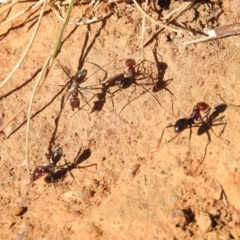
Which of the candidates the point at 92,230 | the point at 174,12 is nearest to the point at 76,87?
the point at 174,12

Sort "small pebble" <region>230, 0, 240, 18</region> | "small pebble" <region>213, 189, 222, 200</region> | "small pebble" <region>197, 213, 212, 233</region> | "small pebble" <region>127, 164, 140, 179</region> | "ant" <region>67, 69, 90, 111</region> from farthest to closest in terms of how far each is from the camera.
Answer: "small pebble" <region>230, 0, 240, 18</region> → "ant" <region>67, 69, 90, 111</region> → "small pebble" <region>127, 164, 140, 179</region> → "small pebble" <region>213, 189, 222, 200</region> → "small pebble" <region>197, 213, 212, 233</region>

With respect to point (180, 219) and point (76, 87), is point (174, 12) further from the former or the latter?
point (180, 219)

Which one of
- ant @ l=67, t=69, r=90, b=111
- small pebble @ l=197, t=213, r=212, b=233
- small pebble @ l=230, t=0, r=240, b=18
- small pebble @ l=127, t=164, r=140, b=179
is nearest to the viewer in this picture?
small pebble @ l=197, t=213, r=212, b=233

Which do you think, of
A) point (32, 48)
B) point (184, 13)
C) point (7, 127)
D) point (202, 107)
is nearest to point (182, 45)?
point (184, 13)

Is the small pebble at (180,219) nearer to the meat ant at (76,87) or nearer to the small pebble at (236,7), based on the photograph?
the meat ant at (76,87)

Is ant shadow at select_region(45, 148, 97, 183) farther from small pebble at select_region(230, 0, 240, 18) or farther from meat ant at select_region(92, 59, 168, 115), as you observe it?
small pebble at select_region(230, 0, 240, 18)

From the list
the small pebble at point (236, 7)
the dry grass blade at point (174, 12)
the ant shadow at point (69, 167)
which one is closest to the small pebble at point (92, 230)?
the ant shadow at point (69, 167)

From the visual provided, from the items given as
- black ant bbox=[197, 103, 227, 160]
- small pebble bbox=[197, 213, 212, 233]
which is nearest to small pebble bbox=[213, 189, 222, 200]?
small pebble bbox=[197, 213, 212, 233]
